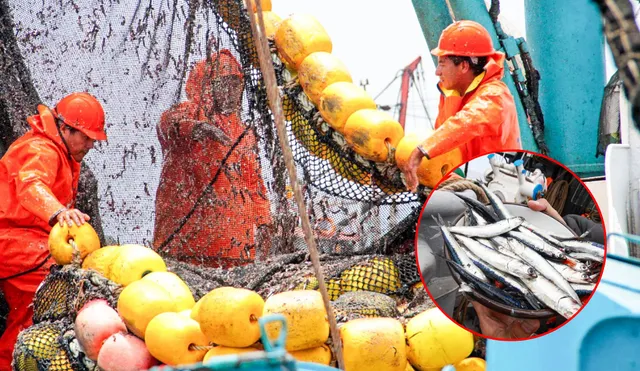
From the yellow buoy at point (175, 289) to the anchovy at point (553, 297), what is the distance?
1839 millimetres

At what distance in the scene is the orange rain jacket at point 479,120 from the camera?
396 centimetres

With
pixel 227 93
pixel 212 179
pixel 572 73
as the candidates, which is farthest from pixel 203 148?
pixel 572 73

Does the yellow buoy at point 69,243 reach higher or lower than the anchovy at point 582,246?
lower

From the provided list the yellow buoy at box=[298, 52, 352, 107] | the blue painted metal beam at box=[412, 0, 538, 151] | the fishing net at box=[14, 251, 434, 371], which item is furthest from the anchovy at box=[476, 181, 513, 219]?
the blue painted metal beam at box=[412, 0, 538, 151]

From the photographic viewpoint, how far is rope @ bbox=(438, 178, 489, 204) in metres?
2.09

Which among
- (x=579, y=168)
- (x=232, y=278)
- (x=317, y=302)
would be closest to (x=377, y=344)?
(x=317, y=302)

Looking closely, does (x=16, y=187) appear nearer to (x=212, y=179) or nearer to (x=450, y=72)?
(x=212, y=179)

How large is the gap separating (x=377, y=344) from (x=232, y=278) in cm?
134

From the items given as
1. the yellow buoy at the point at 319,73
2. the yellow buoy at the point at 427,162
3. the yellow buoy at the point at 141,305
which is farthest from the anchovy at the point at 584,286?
the yellow buoy at the point at 319,73

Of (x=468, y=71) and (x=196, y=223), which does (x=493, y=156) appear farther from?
(x=196, y=223)

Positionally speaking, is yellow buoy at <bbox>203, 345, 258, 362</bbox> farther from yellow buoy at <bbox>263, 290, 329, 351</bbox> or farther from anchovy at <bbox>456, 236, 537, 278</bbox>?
anchovy at <bbox>456, 236, 537, 278</bbox>

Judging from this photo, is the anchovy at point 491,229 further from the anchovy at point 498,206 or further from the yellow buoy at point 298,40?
the yellow buoy at point 298,40

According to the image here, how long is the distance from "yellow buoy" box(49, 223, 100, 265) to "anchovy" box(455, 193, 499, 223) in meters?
2.61

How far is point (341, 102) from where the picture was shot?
432 centimetres
